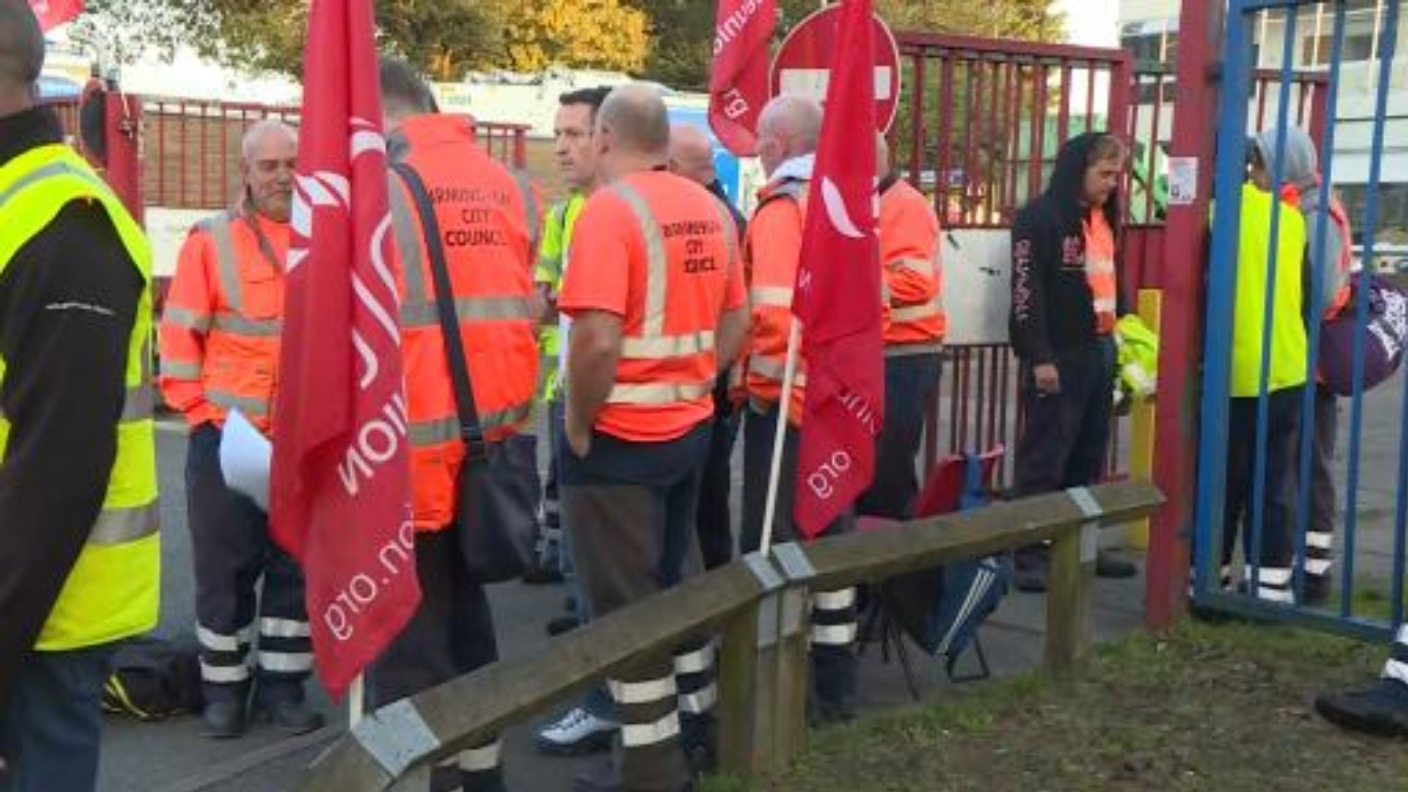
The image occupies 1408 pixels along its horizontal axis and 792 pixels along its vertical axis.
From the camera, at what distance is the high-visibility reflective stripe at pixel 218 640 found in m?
4.84

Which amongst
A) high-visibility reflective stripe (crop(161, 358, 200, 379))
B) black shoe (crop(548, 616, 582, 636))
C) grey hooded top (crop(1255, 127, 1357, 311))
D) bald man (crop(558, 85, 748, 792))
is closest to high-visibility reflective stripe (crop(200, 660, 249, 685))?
high-visibility reflective stripe (crop(161, 358, 200, 379))

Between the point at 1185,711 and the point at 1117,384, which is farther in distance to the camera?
the point at 1117,384

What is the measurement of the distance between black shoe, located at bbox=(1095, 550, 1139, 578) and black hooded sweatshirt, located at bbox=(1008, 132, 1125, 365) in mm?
1084

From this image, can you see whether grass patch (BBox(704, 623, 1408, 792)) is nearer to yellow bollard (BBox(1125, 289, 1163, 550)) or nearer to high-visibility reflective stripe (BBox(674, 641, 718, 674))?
high-visibility reflective stripe (BBox(674, 641, 718, 674))

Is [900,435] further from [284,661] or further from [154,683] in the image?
[154,683]

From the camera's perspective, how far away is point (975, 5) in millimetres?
41406

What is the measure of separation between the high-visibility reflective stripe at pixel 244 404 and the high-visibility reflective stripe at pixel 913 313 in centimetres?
216

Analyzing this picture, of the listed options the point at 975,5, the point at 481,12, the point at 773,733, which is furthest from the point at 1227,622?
the point at 975,5

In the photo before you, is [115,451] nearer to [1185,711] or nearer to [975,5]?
[1185,711]

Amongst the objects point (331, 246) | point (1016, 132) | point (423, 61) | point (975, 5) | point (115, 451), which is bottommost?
point (115, 451)

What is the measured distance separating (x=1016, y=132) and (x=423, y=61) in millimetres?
25246

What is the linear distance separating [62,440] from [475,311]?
142cm

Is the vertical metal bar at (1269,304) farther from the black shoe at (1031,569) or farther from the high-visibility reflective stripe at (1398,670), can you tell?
the black shoe at (1031,569)

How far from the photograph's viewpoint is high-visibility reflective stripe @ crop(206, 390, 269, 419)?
470 centimetres
